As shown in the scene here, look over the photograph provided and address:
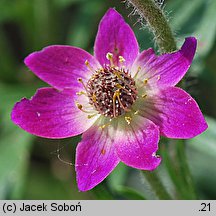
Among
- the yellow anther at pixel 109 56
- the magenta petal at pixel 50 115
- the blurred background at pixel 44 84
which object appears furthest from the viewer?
the blurred background at pixel 44 84

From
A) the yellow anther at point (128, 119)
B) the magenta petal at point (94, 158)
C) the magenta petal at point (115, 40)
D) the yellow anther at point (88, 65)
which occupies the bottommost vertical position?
the magenta petal at point (94, 158)

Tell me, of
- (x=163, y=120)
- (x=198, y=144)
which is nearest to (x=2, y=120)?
(x=198, y=144)

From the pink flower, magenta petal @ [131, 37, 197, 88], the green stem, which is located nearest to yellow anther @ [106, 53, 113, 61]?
the pink flower

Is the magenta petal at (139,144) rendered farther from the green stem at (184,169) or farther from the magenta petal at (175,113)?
the green stem at (184,169)

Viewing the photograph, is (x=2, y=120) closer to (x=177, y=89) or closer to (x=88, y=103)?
(x=88, y=103)

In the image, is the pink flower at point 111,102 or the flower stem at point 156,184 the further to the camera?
the flower stem at point 156,184

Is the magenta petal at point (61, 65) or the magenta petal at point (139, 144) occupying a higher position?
the magenta petal at point (61, 65)

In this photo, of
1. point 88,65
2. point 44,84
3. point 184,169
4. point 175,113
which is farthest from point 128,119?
point 44,84

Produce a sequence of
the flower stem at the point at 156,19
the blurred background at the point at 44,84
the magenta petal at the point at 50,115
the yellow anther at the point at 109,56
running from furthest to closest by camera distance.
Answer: the blurred background at the point at 44,84, the yellow anther at the point at 109,56, the magenta petal at the point at 50,115, the flower stem at the point at 156,19

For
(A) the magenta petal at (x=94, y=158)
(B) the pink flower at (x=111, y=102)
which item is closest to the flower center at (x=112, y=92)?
(B) the pink flower at (x=111, y=102)
